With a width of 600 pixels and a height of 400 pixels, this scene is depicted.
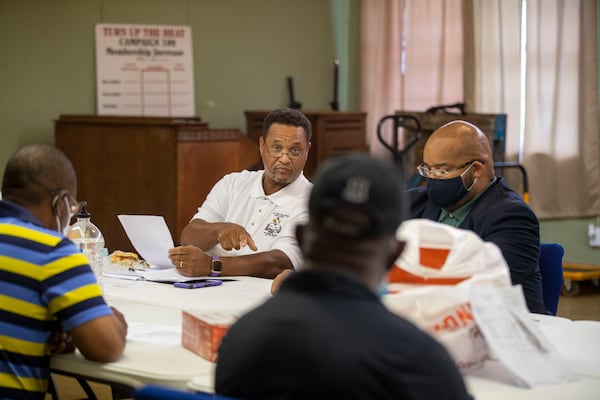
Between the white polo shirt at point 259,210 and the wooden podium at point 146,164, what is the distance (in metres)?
2.55

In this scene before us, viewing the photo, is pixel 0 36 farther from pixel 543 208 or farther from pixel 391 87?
pixel 543 208

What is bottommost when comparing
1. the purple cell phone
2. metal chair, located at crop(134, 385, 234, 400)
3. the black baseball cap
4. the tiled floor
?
the tiled floor

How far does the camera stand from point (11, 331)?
2.31 m

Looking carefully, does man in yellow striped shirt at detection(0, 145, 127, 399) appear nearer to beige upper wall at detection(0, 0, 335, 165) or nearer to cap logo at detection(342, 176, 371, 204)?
cap logo at detection(342, 176, 371, 204)

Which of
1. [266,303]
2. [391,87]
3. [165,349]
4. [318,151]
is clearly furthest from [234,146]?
[266,303]

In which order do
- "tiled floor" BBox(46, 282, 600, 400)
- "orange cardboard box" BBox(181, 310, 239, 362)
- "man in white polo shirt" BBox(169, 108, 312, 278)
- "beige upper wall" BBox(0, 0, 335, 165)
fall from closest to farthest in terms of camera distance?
"orange cardboard box" BBox(181, 310, 239, 362), "man in white polo shirt" BBox(169, 108, 312, 278), "tiled floor" BBox(46, 282, 600, 400), "beige upper wall" BBox(0, 0, 335, 165)

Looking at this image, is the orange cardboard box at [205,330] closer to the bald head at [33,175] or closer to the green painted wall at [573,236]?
the bald head at [33,175]

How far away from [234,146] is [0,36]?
2.15m

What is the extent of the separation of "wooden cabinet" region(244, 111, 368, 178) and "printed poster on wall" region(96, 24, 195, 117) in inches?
26.5

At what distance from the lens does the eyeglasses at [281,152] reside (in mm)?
4078

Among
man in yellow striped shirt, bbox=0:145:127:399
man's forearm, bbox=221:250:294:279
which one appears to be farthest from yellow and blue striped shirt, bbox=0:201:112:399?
man's forearm, bbox=221:250:294:279

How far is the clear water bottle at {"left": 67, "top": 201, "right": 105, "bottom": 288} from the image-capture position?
3297 mm

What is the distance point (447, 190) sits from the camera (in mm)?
3568

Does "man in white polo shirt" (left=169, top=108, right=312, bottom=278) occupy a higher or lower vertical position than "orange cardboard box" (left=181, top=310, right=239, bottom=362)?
higher
